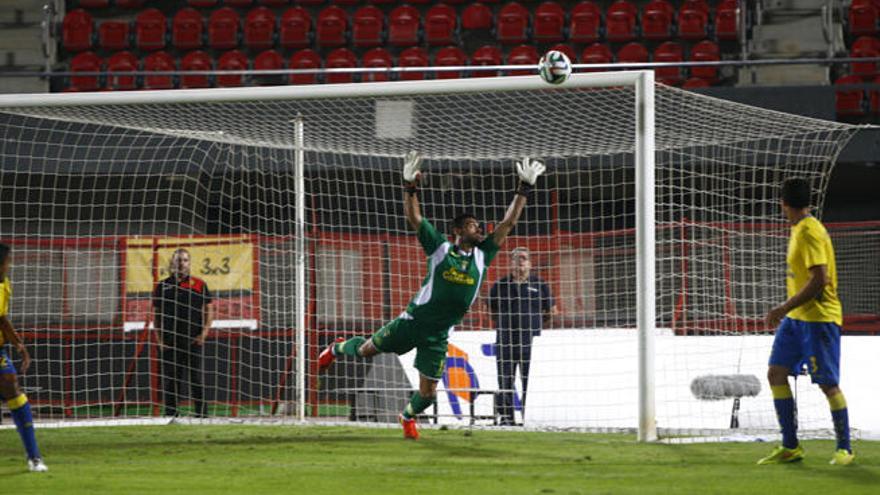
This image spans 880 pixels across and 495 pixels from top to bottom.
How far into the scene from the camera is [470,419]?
12578 mm

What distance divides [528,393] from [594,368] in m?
0.71

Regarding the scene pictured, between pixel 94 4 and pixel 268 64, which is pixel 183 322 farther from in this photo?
pixel 94 4

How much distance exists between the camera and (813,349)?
827 centimetres

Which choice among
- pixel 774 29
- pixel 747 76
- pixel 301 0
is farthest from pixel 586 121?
pixel 301 0

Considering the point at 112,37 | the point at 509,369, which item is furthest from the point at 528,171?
the point at 112,37

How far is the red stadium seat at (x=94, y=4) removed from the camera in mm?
21667

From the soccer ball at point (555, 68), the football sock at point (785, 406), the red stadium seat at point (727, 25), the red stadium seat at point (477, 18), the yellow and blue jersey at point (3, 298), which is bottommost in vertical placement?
the football sock at point (785, 406)

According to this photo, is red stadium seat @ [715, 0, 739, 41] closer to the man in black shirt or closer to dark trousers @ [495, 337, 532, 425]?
dark trousers @ [495, 337, 532, 425]

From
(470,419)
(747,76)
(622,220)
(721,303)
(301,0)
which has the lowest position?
(470,419)

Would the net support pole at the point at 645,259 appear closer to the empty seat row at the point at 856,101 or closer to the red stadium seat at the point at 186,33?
the empty seat row at the point at 856,101

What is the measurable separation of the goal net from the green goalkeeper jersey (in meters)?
1.38

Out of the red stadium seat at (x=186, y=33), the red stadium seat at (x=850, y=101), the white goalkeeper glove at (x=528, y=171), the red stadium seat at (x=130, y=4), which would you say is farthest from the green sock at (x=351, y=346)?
the red stadium seat at (x=130, y=4)

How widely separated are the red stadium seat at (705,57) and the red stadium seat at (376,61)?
4783mm

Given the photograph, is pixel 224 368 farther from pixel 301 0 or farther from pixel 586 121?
pixel 301 0
